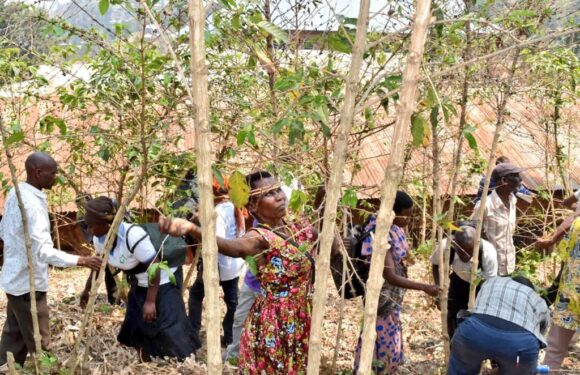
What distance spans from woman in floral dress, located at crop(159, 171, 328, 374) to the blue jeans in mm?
896

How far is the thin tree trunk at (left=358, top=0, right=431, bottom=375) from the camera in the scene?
60.6 inches

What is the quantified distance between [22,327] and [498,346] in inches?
114

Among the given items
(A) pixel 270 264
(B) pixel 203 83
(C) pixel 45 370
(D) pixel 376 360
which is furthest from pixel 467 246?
(B) pixel 203 83

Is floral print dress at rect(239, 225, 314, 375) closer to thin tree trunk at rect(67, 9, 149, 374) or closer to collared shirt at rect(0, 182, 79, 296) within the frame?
thin tree trunk at rect(67, 9, 149, 374)

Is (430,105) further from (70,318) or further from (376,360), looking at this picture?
(70,318)

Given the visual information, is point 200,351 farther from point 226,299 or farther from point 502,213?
point 502,213

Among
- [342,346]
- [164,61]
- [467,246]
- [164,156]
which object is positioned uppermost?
[164,61]

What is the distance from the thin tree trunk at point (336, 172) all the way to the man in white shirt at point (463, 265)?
8.55 feet

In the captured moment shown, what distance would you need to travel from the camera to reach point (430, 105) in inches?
85.4

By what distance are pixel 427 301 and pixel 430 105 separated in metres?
4.99

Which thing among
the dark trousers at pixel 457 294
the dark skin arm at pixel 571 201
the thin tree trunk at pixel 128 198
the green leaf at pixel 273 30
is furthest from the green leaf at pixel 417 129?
the dark skin arm at pixel 571 201

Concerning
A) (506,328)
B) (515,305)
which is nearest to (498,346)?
(506,328)

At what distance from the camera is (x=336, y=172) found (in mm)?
1728

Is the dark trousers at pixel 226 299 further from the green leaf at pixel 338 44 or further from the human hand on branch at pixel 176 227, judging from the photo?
the green leaf at pixel 338 44
